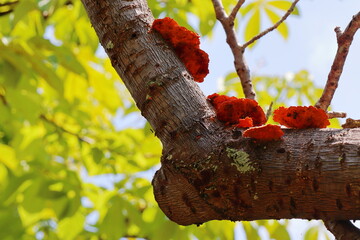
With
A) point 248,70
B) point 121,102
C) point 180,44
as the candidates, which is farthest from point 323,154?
point 121,102

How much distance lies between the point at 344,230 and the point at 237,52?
3.44 ft

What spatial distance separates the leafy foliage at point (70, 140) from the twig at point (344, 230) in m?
1.39

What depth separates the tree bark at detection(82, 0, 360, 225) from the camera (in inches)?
40.0

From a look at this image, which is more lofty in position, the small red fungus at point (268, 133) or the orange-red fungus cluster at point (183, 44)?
the orange-red fungus cluster at point (183, 44)

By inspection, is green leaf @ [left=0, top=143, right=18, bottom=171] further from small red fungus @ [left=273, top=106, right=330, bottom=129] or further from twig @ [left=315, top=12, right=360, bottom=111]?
small red fungus @ [left=273, top=106, right=330, bottom=129]

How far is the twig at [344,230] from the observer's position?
3.62ft

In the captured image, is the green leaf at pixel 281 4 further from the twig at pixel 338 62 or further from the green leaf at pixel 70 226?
the green leaf at pixel 70 226

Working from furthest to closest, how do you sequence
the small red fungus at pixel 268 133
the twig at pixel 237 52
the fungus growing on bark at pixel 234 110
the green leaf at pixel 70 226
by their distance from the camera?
the green leaf at pixel 70 226, the twig at pixel 237 52, the fungus growing on bark at pixel 234 110, the small red fungus at pixel 268 133

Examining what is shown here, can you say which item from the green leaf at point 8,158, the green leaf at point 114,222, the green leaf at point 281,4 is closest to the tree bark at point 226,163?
the green leaf at point 114,222

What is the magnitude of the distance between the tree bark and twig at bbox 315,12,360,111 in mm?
538

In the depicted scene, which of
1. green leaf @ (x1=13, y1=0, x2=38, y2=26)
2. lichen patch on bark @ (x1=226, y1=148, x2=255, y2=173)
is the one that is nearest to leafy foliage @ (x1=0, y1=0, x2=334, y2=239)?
green leaf @ (x1=13, y1=0, x2=38, y2=26)

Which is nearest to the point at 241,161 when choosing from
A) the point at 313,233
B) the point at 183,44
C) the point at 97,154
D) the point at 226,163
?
the point at 226,163

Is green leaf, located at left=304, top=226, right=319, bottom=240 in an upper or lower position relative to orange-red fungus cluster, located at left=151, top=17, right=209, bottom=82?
lower

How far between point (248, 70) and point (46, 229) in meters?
2.56
